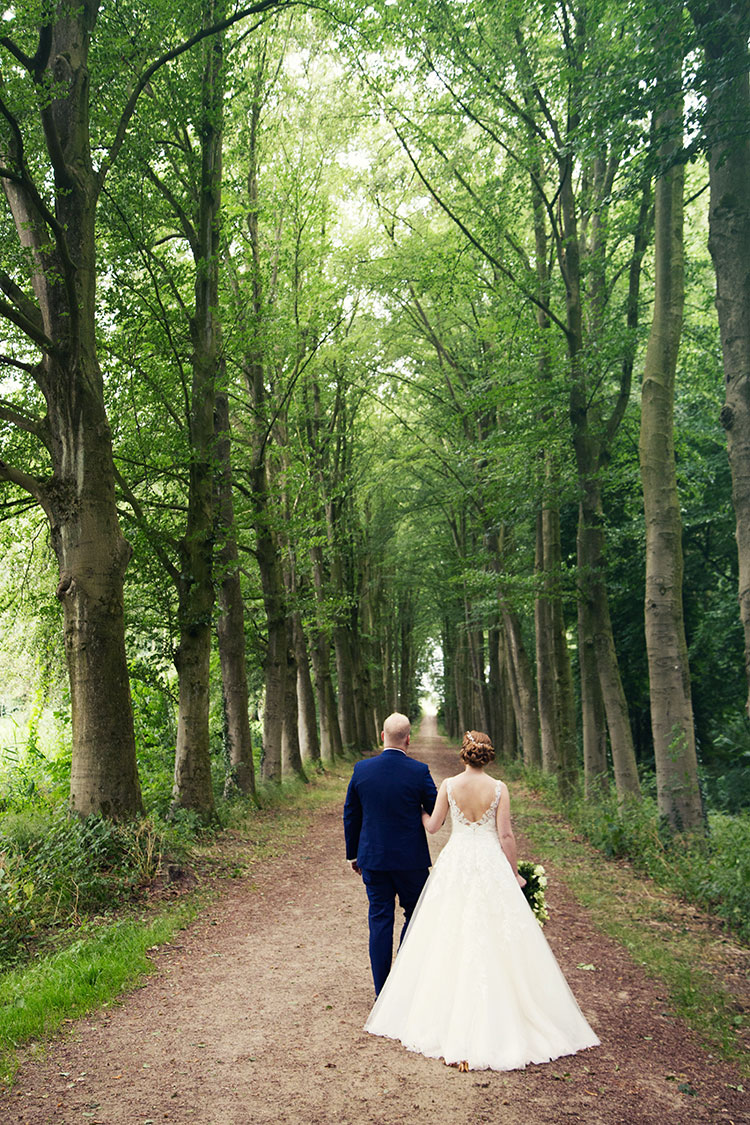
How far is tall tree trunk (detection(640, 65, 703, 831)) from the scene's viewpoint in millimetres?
9555

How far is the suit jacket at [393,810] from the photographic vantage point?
525 centimetres

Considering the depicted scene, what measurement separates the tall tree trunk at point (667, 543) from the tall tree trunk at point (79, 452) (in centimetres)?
642

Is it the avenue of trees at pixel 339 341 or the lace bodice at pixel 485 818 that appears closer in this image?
the lace bodice at pixel 485 818

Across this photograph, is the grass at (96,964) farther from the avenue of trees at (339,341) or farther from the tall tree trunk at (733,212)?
the tall tree trunk at (733,212)

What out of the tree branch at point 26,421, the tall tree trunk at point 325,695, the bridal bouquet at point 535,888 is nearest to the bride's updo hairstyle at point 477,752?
the bridal bouquet at point 535,888

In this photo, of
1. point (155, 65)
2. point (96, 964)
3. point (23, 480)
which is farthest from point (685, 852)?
point (155, 65)

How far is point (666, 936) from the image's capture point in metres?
7.30

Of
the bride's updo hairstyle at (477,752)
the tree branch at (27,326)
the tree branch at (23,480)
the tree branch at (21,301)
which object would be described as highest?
the tree branch at (21,301)

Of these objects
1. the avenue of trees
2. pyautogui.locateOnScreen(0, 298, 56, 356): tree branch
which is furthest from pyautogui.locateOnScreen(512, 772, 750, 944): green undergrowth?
pyautogui.locateOnScreen(0, 298, 56, 356): tree branch

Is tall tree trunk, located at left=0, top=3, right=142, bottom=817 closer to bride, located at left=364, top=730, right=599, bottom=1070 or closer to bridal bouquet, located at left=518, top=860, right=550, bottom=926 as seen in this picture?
bride, located at left=364, top=730, right=599, bottom=1070

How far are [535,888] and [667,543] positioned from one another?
563 centimetres

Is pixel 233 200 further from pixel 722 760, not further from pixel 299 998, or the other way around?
pixel 722 760

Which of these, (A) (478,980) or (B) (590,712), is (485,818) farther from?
(B) (590,712)

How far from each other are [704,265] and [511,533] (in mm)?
11176
